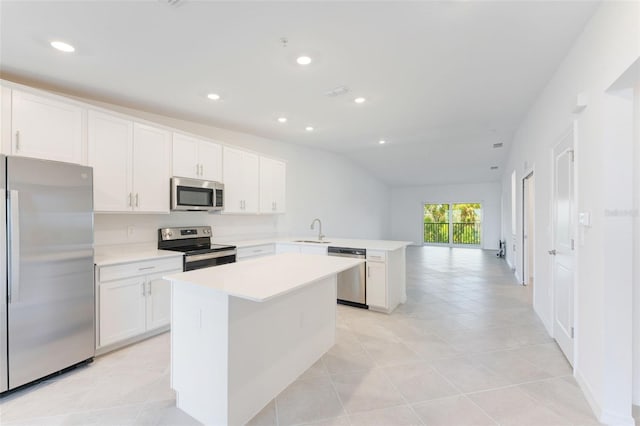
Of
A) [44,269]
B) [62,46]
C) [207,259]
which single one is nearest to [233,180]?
[207,259]

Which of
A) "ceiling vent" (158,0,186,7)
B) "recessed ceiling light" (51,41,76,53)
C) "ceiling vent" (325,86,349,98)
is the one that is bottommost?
"recessed ceiling light" (51,41,76,53)

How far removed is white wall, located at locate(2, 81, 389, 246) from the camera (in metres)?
3.44

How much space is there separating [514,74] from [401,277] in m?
2.79

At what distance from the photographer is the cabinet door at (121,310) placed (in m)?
2.60

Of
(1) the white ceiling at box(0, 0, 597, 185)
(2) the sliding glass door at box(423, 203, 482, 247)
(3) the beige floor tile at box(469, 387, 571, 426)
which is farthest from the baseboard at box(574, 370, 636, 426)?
(2) the sliding glass door at box(423, 203, 482, 247)

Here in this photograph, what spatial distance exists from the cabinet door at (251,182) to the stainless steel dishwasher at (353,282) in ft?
4.85

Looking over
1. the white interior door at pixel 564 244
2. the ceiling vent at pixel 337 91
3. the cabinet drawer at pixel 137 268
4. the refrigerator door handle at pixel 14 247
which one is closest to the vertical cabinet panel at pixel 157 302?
the cabinet drawer at pixel 137 268

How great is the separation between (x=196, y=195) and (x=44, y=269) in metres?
1.72

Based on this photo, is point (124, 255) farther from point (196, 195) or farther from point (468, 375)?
point (468, 375)

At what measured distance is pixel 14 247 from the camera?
2.03m

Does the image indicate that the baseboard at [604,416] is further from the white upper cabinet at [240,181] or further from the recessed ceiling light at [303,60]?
the white upper cabinet at [240,181]

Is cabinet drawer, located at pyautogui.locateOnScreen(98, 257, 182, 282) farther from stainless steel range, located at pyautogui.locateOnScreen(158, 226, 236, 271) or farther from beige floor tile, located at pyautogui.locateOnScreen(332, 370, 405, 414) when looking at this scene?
beige floor tile, located at pyautogui.locateOnScreen(332, 370, 405, 414)

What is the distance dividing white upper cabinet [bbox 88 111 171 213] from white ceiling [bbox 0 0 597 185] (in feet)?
1.41

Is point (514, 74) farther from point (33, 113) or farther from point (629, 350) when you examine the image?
point (33, 113)
